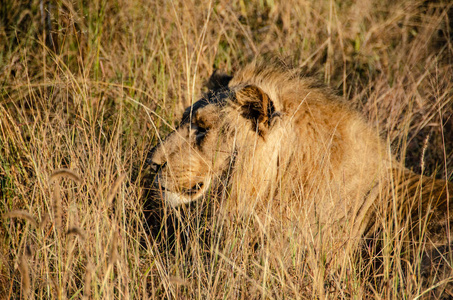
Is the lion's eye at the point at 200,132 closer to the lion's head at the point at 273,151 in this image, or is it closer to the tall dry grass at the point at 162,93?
the lion's head at the point at 273,151

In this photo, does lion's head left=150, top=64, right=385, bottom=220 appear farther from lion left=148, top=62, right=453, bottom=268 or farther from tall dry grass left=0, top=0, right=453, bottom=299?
tall dry grass left=0, top=0, right=453, bottom=299

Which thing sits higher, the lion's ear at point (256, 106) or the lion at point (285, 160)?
the lion's ear at point (256, 106)

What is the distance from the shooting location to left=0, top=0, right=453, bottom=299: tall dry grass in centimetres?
279

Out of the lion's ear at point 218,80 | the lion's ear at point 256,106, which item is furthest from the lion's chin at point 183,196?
the lion's ear at point 218,80

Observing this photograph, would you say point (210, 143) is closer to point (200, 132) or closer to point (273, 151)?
point (200, 132)

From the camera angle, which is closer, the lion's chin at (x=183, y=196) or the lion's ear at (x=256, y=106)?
the lion's ear at (x=256, y=106)

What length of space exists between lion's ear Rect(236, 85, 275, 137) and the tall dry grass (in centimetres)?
53

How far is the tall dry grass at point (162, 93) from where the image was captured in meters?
2.79

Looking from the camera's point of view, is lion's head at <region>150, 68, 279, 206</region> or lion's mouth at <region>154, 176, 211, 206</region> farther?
lion's mouth at <region>154, 176, 211, 206</region>

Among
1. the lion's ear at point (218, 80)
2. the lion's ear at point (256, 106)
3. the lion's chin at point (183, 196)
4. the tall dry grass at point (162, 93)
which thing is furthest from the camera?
the lion's ear at point (218, 80)

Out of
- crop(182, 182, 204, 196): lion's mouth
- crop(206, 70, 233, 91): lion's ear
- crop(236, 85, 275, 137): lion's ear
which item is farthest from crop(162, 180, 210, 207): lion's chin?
crop(206, 70, 233, 91): lion's ear

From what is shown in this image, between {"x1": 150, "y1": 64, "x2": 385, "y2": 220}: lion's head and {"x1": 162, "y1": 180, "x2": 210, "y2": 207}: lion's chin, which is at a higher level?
{"x1": 150, "y1": 64, "x2": 385, "y2": 220}: lion's head

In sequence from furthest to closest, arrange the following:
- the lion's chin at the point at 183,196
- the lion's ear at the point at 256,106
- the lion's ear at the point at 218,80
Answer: the lion's ear at the point at 218,80 < the lion's chin at the point at 183,196 < the lion's ear at the point at 256,106

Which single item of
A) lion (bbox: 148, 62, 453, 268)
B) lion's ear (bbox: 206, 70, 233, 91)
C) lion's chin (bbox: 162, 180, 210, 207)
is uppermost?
lion's ear (bbox: 206, 70, 233, 91)
